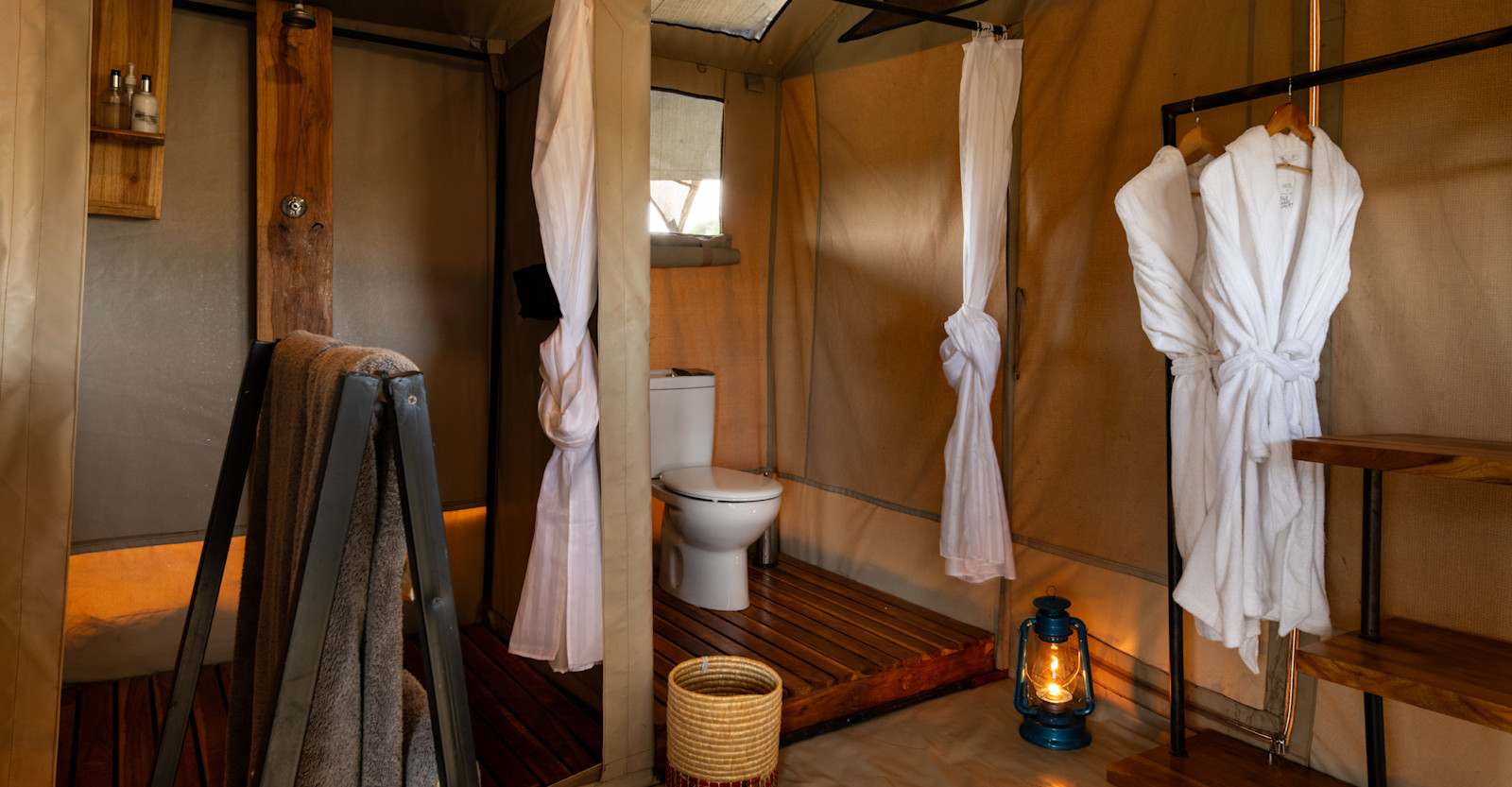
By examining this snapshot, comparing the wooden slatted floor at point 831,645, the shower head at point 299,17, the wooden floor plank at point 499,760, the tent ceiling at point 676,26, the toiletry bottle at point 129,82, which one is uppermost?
the tent ceiling at point 676,26

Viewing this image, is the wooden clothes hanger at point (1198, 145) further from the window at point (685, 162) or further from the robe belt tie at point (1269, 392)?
the window at point (685, 162)

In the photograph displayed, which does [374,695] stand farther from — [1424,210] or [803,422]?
[803,422]

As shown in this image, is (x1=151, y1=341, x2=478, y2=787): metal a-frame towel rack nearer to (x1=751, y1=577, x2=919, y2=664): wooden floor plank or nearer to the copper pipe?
(x1=751, y1=577, x2=919, y2=664): wooden floor plank

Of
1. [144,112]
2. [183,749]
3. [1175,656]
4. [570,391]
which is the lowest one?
[183,749]

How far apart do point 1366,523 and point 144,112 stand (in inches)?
125

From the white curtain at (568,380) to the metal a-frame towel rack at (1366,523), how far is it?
1426mm

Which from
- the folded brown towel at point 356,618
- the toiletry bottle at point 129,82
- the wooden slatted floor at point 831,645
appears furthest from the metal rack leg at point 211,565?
the toiletry bottle at point 129,82

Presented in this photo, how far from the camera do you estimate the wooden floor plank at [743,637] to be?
8.83ft

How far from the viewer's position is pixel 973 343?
9.21 ft

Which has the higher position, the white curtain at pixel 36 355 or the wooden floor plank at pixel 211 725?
the white curtain at pixel 36 355

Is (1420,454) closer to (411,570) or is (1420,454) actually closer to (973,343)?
(973,343)

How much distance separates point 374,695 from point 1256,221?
1.93 metres

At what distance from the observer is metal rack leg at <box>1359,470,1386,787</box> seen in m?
1.94

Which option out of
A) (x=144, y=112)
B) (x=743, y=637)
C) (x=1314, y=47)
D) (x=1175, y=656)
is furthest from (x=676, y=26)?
(x=1175, y=656)
